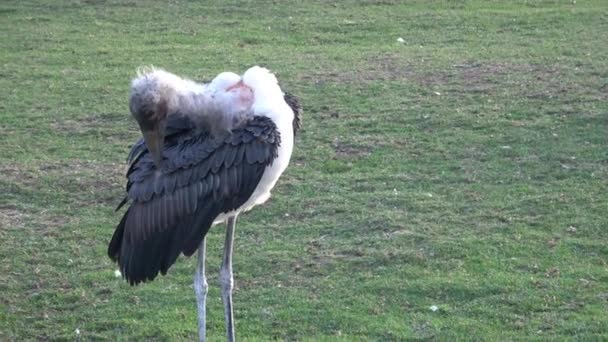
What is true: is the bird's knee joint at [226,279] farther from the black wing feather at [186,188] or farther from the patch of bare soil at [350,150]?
the patch of bare soil at [350,150]

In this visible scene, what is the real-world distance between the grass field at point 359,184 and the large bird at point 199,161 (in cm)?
79

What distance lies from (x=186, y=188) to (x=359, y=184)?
10.7 ft

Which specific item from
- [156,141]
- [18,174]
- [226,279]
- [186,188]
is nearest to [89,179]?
[18,174]

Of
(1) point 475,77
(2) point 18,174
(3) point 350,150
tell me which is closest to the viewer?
(2) point 18,174

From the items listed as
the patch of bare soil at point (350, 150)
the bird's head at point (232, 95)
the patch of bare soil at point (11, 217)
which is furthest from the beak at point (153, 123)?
the patch of bare soil at point (350, 150)

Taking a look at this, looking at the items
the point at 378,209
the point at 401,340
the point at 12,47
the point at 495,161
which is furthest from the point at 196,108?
the point at 12,47

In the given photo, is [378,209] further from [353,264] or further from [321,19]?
[321,19]

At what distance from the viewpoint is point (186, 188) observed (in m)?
6.36

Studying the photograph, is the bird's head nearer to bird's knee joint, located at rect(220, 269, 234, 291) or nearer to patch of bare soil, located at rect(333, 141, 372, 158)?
bird's knee joint, located at rect(220, 269, 234, 291)

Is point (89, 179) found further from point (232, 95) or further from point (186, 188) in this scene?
point (232, 95)

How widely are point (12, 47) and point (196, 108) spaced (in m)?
9.53

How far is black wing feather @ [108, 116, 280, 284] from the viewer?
6.27m

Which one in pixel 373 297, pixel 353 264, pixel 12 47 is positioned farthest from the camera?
pixel 12 47

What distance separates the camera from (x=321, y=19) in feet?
53.5
